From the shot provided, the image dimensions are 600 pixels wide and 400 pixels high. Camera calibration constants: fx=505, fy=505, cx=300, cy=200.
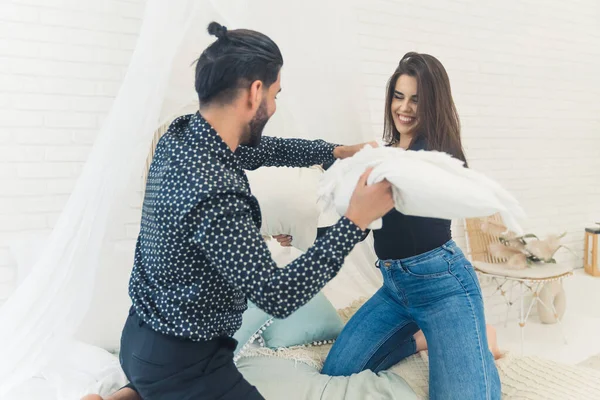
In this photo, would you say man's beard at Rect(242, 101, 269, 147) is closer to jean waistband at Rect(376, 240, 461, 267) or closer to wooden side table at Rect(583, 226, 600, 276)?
jean waistband at Rect(376, 240, 461, 267)

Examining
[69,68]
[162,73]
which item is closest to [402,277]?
[162,73]

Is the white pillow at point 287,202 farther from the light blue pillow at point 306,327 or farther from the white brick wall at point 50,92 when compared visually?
the white brick wall at point 50,92

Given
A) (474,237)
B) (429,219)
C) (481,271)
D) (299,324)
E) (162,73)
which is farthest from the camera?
(474,237)

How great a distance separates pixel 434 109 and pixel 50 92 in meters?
1.46

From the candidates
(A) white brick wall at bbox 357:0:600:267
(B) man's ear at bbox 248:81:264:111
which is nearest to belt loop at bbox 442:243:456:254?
(B) man's ear at bbox 248:81:264:111

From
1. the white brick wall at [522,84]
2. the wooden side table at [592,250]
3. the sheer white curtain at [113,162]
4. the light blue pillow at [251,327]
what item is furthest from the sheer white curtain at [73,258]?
the wooden side table at [592,250]

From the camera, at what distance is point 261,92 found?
1045 mm

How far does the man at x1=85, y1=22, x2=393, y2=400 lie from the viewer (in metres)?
0.90

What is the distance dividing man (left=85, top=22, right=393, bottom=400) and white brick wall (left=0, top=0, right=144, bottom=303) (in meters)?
1.11

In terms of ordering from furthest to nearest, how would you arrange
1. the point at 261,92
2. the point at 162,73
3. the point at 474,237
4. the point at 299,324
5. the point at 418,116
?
1. the point at 474,237
2. the point at 299,324
3. the point at 418,116
4. the point at 162,73
5. the point at 261,92

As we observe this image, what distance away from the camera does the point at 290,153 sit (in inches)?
57.8

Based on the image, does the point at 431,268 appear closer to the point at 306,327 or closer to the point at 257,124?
the point at 306,327

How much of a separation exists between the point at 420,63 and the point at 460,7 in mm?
1569

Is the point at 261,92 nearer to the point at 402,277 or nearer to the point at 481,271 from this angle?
the point at 402,277
